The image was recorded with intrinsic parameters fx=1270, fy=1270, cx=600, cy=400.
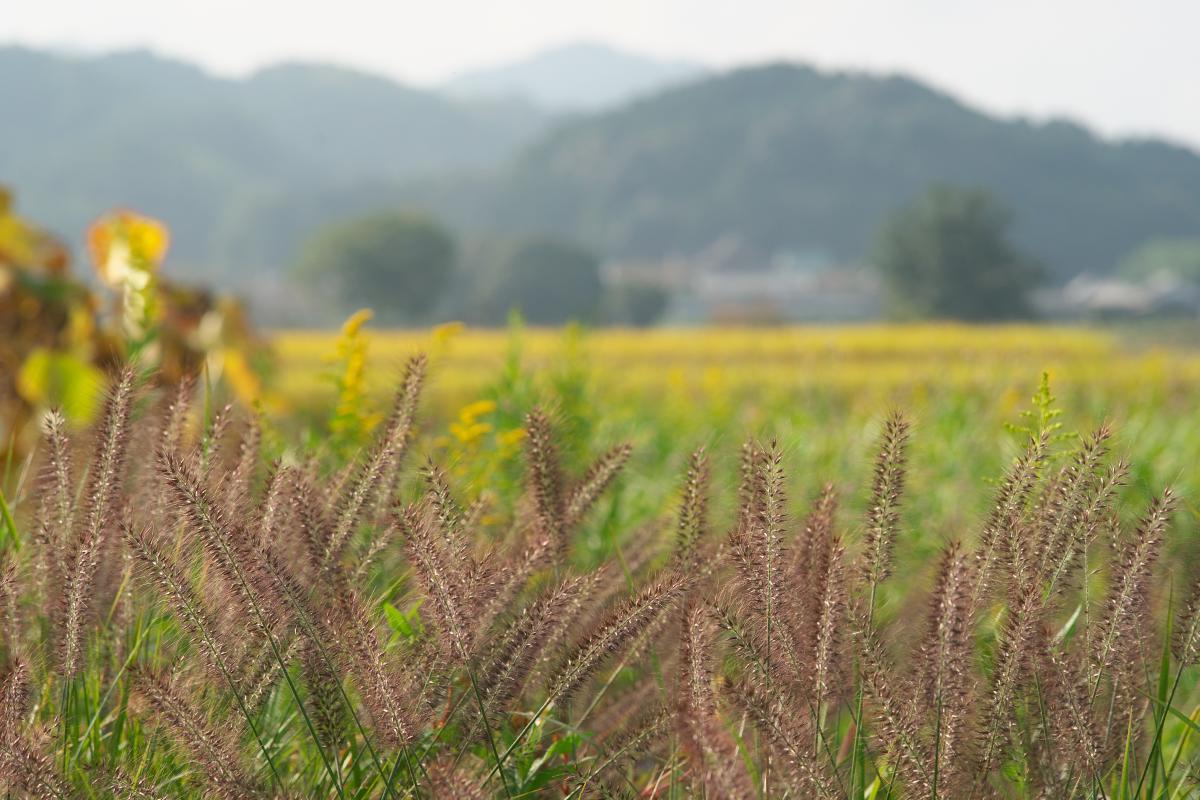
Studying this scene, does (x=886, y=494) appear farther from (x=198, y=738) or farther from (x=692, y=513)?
(x=198, y=738)

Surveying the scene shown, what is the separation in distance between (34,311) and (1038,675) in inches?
146

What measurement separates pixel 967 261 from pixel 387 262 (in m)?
40.8

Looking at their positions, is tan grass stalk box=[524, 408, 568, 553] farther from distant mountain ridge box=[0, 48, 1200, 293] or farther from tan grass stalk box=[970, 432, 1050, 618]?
distant mountain ridge box=[0, 48, 1200, 293]

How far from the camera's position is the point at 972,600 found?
4.09ft

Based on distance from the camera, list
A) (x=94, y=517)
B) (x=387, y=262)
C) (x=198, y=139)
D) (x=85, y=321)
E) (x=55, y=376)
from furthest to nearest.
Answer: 1. (x=198, y=139)
2. (x=387, y=262)
3. (x=85, y=321)
4. (x=55, y=376)
5. (x=94, y=517)

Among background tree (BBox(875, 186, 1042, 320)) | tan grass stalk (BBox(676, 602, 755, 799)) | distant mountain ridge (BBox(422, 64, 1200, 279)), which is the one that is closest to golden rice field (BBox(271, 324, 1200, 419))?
tan grass stalk (BBox(676, 602, 755, 799))

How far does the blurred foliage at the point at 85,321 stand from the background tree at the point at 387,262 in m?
84.6

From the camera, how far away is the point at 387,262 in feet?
287

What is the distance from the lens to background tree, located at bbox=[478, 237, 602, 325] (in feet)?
301

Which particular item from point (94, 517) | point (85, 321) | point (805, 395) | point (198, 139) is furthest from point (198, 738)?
point (198, 139)

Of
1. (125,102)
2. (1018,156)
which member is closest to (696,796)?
(1018,156)

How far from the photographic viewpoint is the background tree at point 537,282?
9181 cm

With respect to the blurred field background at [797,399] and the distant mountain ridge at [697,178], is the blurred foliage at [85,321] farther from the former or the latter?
the distant mountain ridge at [697,178]

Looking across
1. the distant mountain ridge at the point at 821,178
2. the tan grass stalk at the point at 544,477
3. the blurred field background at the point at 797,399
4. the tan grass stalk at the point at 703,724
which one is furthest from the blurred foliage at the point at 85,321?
the distant mountain ridge at the point at 821,178
